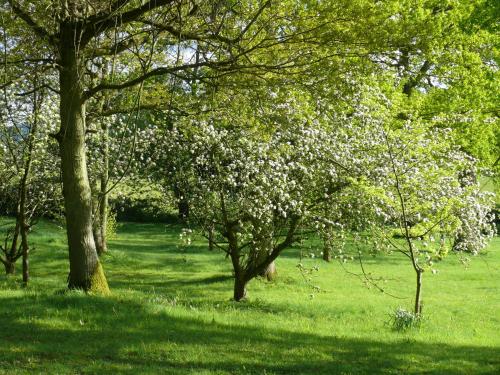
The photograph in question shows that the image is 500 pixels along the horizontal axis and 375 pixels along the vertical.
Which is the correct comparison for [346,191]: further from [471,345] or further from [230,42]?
[230,42]

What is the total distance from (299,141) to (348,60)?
12.4 ft

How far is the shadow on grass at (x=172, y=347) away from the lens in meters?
7.25

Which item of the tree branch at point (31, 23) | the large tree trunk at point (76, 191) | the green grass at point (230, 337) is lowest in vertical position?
the green grass at point (230, 337)

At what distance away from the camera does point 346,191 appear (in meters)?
14.9

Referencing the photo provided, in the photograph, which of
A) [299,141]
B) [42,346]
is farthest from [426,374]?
[299,141]

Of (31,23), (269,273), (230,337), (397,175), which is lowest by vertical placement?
(230,337)

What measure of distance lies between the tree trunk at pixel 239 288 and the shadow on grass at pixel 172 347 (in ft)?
18.5

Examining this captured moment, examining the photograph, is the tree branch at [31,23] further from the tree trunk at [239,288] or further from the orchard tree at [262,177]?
the tree trunk at [239,288]

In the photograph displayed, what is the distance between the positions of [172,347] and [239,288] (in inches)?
321

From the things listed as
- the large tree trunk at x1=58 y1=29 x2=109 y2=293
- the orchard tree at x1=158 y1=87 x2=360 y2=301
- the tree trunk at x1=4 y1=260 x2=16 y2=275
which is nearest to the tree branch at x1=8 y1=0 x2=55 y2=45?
the large tree trunk at x1=58 y1=29 x2=109 y2=293

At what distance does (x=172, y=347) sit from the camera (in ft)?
26.5

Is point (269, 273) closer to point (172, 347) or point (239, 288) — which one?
point (239, 288)

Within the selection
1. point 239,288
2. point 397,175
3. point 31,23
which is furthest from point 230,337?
point 239,288

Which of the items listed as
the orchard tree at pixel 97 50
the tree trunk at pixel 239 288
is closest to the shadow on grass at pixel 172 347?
the orchard tree at pixel 97 50
